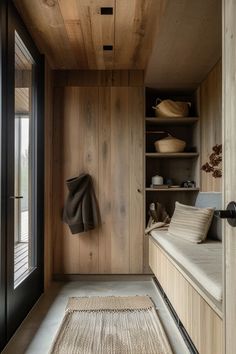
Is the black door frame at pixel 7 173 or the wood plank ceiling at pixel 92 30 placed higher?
the wood plank ceiling at pixel 92 30

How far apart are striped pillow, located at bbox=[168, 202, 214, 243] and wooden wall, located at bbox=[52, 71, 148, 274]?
0.62 meters

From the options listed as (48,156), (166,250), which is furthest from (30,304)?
(48,156)

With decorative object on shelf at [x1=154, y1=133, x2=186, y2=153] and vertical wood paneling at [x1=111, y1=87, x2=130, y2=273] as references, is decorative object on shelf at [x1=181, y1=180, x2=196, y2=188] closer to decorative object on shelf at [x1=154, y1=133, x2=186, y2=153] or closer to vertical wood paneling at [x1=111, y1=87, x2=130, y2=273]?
decorative object on shelf at [x1=154, y1=133, x2=186, y2=153]

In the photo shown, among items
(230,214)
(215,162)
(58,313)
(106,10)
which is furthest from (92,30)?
(58,313)

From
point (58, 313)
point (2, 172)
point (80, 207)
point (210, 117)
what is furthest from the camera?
point (80, 207)

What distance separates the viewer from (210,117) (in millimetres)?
3225

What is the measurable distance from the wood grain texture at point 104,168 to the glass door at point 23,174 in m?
0.51

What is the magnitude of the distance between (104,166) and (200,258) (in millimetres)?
1813

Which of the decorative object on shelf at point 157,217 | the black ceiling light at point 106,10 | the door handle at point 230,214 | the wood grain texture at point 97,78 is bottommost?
the decorative object on shelf at point 157,217

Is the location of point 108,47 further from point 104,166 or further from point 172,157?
point 172,157

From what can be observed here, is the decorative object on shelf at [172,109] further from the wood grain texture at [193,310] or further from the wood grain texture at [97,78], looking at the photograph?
the wood grain texture at [193,310]

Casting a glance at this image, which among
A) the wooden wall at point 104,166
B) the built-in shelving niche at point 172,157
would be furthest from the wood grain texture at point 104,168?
the built-in shelving niche at point 172,157

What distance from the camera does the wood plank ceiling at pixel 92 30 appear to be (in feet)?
7.80

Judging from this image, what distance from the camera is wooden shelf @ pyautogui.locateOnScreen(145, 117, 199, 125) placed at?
3.53 m
